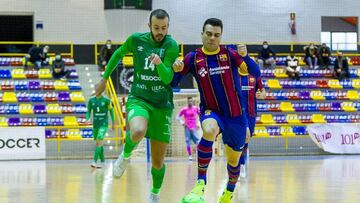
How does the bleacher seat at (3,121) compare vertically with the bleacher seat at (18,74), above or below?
below

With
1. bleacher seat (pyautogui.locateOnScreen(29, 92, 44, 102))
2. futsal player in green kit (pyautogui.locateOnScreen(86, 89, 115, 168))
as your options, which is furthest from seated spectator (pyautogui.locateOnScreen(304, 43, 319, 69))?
futsal player in green kit (pyautogui.locateOnScreen(86, 89, 115, 168))

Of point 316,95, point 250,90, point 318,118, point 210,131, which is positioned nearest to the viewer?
point 210,131

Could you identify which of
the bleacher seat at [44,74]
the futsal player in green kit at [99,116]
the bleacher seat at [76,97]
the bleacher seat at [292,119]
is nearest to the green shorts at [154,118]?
the futsal player in green kit at [99,116]

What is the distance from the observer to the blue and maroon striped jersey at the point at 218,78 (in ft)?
30.2

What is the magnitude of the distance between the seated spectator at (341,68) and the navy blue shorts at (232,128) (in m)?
22.8

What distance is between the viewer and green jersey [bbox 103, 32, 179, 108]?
8.97 meters

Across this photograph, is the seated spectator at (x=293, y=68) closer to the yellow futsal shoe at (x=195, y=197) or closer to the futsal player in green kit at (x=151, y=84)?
the futsal player in green kit at (x=151, y=84)

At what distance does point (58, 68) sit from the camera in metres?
29.5

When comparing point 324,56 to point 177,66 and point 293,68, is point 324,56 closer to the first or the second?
point 293,68

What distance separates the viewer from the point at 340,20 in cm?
3919

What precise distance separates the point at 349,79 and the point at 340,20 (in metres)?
8.21

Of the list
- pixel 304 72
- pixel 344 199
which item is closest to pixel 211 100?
pixel 344 199

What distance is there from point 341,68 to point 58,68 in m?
11.6

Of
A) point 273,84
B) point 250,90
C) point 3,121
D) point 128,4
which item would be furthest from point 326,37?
point 250,90
